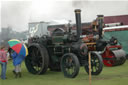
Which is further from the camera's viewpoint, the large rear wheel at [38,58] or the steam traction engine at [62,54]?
the large rear wheel at [38,58]

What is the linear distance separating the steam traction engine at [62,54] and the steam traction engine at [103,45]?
77 centimetres

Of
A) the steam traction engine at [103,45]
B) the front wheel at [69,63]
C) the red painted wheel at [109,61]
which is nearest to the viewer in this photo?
the front wheel at [69,63]

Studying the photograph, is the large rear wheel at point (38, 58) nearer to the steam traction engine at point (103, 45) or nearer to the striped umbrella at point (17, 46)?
the striped umbrella at point (17, 46)

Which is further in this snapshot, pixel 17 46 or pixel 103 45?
pixel 103 45

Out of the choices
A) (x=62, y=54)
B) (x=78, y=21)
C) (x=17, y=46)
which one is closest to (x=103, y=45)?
(x=78, y=21)

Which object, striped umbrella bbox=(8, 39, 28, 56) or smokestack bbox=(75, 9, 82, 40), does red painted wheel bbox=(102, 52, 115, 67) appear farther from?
striped umbrella bbox=(8, 39, 28, 56)

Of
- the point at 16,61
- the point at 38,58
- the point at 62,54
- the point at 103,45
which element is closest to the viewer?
the point at 16,61

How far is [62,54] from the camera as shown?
7125 millimetres

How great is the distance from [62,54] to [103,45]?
5.16 feet

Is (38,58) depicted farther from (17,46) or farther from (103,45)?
(103,45)

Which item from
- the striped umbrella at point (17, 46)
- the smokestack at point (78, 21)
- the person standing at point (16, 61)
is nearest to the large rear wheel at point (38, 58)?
the striped umbrella at point (17, 46)

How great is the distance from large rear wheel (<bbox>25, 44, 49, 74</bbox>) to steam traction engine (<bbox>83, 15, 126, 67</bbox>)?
1.47 meters

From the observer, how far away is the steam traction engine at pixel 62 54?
663cm

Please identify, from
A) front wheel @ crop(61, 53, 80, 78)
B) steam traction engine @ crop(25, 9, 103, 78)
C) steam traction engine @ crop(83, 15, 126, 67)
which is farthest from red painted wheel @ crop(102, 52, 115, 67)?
front wheel @ crop(61, 53, 80, 78)
